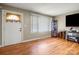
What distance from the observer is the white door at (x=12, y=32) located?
2.19 metres

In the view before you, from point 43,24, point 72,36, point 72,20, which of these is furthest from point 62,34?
point 43,24

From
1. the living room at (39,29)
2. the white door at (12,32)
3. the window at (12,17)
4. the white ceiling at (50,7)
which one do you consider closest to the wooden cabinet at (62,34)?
the living room at (39,29)

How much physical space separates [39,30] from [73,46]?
0.84 metres

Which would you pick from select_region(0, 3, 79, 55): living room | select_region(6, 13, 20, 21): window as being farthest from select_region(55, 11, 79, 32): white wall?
select_region(6, 13, 20, 21): window

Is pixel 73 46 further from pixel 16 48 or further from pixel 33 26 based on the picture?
pixel 16 48

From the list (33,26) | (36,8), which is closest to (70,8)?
(36,8)

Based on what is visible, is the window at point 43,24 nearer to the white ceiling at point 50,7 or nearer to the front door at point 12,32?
the white ceiling at point 50,7

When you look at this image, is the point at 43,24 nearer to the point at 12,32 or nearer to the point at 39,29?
the point at 39,29

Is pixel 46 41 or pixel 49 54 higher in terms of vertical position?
pixel 46 41

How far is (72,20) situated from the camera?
2.27 meters

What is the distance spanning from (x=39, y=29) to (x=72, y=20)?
0.78 m

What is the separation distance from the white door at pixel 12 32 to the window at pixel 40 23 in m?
0.33

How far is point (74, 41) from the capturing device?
2.33 meters

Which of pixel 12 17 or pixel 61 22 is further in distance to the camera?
pixel 61 22
